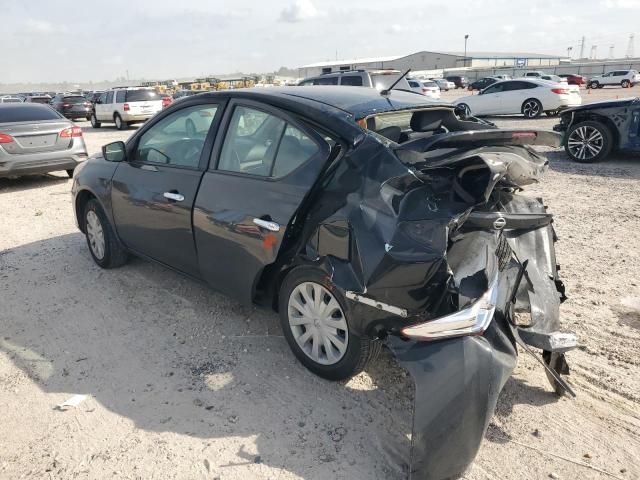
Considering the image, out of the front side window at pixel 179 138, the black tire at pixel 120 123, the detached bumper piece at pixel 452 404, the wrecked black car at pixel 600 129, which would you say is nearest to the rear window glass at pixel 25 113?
the front side window at pixel 179 138

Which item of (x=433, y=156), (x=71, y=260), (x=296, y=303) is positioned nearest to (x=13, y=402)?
(x=296, y=303)

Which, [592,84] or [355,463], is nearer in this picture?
[355,463]

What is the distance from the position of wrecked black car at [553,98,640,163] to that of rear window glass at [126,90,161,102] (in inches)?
692

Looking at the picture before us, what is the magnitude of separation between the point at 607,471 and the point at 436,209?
1.54 meters

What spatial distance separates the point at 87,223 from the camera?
5.28m

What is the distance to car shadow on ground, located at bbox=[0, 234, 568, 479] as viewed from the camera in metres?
2.70

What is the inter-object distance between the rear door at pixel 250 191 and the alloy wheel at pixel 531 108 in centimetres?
1862

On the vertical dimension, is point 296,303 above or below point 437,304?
below

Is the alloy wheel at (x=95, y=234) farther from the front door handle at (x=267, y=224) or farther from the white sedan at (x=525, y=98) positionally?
the white sedan at (x=525, y=98)

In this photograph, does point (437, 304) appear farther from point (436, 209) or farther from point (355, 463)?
point (355, 463)

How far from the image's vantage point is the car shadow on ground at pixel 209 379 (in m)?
2.70

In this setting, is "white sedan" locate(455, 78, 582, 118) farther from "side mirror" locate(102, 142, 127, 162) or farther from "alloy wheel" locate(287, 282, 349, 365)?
"alloy wheel" locate(287, 282, 349, 365)

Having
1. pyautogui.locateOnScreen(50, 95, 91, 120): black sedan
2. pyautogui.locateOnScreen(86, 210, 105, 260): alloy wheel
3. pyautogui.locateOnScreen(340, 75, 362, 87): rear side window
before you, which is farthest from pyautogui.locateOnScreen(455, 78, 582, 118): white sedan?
pyautogui.locateOnScreen(50, 95, 91, 120): black sedan

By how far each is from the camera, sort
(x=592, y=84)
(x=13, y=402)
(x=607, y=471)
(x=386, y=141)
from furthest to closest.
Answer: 1. (x=592, y=84)
2. (x=13, y=402)
3. (x=386, y=141)
4. (x=607, y=471)
